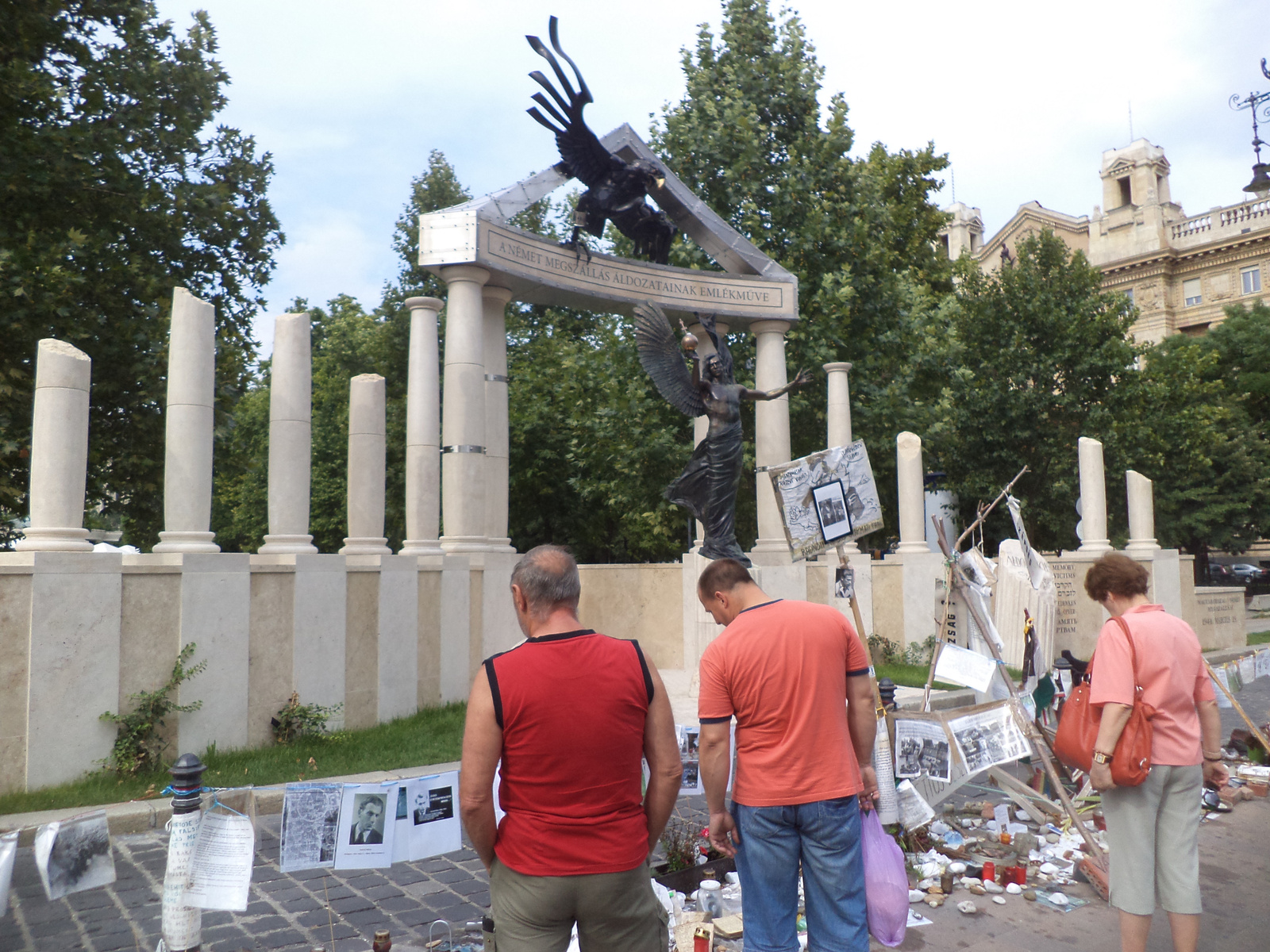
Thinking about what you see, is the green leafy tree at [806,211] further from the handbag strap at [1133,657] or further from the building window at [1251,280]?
the building window at [1251,280]

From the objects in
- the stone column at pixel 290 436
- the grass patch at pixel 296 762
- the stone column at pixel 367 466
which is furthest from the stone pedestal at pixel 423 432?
the grass patch at pixel 296 762

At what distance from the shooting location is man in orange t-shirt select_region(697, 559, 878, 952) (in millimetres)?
3543

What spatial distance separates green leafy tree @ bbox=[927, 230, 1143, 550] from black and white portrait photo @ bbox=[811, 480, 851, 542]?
1927cm

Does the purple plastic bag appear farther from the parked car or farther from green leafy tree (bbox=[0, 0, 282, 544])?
the parked car

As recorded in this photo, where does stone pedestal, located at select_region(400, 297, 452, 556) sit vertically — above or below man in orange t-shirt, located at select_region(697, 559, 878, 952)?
above

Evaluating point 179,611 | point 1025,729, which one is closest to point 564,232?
point 179,611

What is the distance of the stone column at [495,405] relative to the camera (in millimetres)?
13641

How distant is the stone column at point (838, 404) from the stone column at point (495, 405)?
20.0 ft

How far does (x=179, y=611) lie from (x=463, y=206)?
6.70 meters

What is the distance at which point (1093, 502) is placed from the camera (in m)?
17.3

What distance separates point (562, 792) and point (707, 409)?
8.89 metres

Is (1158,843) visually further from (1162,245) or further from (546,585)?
(1162,245)

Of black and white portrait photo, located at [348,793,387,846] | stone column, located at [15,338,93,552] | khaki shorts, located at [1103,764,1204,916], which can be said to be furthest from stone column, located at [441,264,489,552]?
khaki shorts, located at [1103,764,1204,916]

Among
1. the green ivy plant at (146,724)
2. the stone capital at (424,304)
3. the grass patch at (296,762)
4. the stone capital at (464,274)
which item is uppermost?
the stone capital at (464,274)
